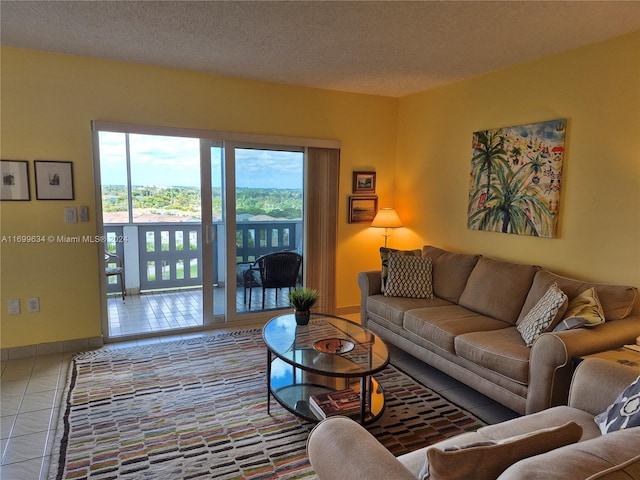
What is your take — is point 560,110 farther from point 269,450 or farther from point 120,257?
point 120,257

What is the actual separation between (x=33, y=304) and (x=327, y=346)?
8.63 feet

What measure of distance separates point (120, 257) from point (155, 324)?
157 centimetres

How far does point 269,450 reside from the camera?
7.36 feet

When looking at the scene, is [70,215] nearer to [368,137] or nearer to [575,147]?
[368,137]

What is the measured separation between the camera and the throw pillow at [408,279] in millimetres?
3762

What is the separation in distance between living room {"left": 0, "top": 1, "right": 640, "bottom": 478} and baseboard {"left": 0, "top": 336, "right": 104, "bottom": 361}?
0.06 feet

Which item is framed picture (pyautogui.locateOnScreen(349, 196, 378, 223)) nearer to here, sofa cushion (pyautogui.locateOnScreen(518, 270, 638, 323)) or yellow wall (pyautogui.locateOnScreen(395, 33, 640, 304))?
yellow wall (pyautogui.locateOnScreen(395, 33, 640, 304))

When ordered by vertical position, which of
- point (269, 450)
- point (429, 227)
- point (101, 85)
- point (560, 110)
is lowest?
point (269, 450)

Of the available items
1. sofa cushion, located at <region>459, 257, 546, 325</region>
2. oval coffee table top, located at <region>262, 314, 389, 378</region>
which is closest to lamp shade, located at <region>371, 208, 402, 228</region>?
sofa cushion, located at <region>459, 257, 546, 325</region>

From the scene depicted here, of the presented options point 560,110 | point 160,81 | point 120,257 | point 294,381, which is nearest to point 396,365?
point 294,381

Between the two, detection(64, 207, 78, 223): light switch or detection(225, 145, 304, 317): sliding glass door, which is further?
detection(225, 145, 304, 317): sliding glass door

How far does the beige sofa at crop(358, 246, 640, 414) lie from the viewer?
2.30m

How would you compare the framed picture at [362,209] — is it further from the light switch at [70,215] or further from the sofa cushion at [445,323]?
the light switch at [70,215]

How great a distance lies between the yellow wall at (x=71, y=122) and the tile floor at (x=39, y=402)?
40 centimetres
